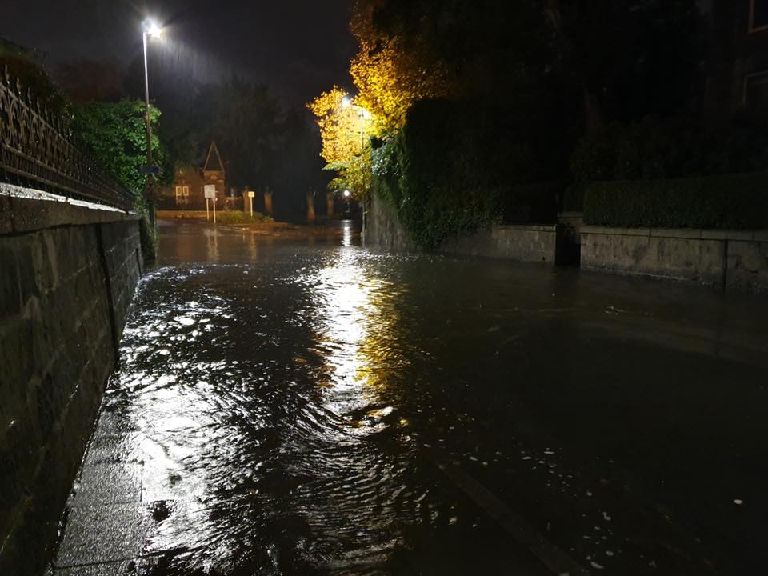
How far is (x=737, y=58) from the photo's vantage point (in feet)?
70.0

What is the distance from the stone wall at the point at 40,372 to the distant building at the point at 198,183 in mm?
75499

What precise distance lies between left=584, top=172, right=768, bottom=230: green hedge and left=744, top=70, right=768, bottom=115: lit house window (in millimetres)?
7795

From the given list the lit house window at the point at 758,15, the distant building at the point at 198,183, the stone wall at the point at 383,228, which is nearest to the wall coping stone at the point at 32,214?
the stone wall at the point at 383,228

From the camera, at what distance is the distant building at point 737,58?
67.8 feet

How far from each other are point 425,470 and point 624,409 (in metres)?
2.19

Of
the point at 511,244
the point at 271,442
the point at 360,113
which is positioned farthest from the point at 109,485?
the point at 360,113

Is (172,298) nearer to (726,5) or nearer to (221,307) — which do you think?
(221,307)

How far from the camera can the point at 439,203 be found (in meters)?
24.5

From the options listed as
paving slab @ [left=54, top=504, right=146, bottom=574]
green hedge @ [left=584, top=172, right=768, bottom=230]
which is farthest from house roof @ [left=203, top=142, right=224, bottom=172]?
paving slab @ [left=54, top=504, right=146, bottom=574]

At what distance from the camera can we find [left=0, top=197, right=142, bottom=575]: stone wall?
278 centimetres

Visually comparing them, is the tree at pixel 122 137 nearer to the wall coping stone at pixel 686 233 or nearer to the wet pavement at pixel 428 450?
the wet pavement at pixel 428 450

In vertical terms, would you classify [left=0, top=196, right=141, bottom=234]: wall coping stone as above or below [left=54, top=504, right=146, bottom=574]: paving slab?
above

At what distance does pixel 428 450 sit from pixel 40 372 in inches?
100

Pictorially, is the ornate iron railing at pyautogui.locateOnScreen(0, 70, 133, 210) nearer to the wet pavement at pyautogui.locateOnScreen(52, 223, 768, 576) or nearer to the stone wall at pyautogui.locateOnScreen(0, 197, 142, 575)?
the stone wall at pyautogui.locateOnScreen(0, 197, 142, 575)
